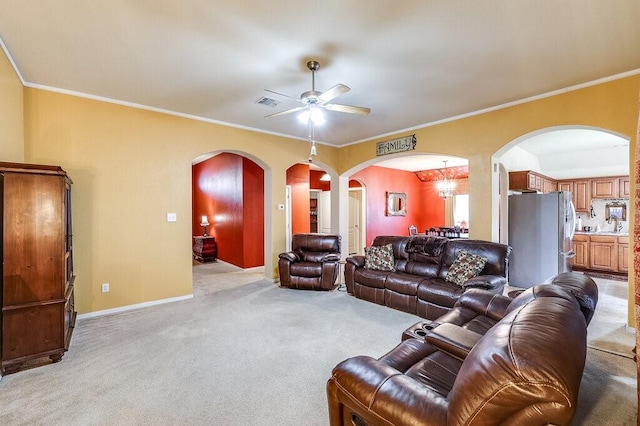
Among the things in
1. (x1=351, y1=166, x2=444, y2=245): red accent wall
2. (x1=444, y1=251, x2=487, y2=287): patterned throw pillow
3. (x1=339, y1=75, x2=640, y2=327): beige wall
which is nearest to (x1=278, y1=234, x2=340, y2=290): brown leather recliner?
(x1=444, y1=251, x2=487, y2=287): patterned throw pillow

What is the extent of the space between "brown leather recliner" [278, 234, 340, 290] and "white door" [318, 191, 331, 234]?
13.0ft

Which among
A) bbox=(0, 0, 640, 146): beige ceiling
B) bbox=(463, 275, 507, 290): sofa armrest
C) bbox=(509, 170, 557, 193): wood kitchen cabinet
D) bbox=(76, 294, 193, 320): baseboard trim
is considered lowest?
bbox=(76, 294, 193, 320): baseboard trim

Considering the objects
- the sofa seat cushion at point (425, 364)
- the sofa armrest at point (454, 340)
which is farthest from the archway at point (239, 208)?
the sofa armrest at point (454, 340)

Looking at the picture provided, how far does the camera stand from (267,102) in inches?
162

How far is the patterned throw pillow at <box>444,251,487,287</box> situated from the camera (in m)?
3.78

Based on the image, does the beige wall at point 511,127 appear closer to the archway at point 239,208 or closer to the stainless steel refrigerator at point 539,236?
the stainless steel refrigerator at point 539,236

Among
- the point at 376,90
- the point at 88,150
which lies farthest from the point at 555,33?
the point at 88,150

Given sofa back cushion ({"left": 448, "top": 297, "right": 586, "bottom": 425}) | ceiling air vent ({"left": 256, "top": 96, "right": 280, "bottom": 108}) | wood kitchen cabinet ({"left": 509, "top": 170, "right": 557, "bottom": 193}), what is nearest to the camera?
sofa back cushion ({"left": 448, "top": 297, "right": 586, "bottom": 425})

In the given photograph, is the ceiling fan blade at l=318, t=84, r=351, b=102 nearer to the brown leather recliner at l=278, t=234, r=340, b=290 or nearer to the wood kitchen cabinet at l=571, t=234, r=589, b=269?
the brown leather recliner at l=278, t=234, r=340, b=290

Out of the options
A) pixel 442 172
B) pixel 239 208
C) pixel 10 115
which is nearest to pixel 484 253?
pixel 239 208

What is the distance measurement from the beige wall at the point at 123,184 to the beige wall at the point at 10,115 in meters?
0.24

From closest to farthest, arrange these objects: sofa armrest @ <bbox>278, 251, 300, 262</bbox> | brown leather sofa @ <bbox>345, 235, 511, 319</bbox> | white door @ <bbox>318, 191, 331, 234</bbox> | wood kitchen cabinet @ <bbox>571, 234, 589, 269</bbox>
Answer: brown leather sofa @ <bbox>345, 235, 511, 319</bbox>, sofa armrest @ <bbox>278, 251, 300, 262</bbox>, wood kitchen cabinet @ <bbox>571, 234, 589, 269</bbox>, white door @ <bbox>318, 191, 331, 234</bbox>

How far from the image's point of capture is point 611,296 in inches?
187

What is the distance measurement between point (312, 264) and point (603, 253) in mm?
6210
